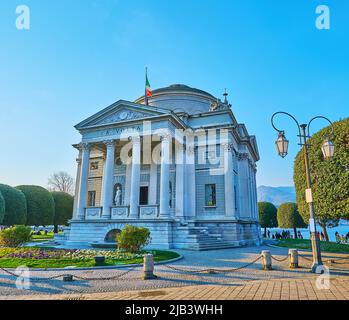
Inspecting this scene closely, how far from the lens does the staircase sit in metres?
19.5

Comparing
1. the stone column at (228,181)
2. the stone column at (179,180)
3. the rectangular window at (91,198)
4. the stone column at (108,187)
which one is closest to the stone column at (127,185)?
the stone column at (108,187)

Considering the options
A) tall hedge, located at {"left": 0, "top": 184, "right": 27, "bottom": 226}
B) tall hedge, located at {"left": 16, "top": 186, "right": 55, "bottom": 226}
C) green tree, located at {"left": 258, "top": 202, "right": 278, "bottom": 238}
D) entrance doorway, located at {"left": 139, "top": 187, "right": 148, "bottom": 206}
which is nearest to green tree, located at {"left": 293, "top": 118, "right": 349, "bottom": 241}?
entrance doorway, located at {"left": 139, "top": 187, "right": 148, "bottom": 206}

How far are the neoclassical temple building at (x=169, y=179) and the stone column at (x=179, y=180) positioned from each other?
9 cm

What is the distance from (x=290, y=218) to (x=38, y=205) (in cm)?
4289

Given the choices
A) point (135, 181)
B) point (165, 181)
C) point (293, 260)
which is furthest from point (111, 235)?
point (293, 260)

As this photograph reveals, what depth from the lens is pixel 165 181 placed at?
876 inches

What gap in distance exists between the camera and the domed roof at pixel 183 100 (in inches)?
1226

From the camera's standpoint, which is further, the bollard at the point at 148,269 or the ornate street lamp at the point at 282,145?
the ornate street lamp at the point at 282,145

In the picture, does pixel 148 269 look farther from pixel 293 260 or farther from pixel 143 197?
pixel 143 197

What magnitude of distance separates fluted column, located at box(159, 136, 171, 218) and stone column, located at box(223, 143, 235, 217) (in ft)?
19.2

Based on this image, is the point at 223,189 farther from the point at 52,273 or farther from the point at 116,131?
the point at 52,273

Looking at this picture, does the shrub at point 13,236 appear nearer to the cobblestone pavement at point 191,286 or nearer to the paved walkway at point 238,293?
the cobblestone pavement at point 191,286

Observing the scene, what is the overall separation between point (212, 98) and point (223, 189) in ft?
41.5

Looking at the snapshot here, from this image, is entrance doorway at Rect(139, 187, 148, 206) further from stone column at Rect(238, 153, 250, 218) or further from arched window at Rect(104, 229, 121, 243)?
stone column at Rect(238, 153, 250, 218)
